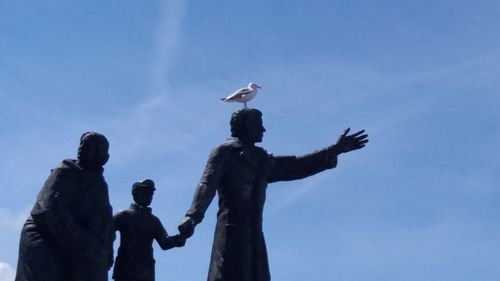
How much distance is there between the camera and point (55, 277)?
12289 millimetres

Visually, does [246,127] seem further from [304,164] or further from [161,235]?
[161,235]

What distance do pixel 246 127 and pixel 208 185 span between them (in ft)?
3.94

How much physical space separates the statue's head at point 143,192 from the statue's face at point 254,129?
5.32 feet

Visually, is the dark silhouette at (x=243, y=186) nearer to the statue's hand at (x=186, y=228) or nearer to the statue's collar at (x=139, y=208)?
the statue's hand at (x=186, y=228)

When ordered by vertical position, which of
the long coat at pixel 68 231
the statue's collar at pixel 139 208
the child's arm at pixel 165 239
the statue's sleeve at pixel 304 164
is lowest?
the long coat at pixel 68 231

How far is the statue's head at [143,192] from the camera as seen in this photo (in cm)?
1460

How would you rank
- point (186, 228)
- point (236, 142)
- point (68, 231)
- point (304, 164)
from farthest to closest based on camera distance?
point (304, 164), point (236, 142), point (186, 228), point (68, 231)

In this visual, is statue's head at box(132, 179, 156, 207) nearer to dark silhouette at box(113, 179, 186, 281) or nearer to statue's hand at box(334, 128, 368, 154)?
dark silhouette at box(113, 179, 186, 281)

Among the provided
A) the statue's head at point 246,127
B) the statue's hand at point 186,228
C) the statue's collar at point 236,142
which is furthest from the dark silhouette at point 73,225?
the statue's head at point 246,127

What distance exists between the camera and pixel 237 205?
14.7m

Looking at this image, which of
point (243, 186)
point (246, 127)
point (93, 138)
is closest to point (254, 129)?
point (246, 127)

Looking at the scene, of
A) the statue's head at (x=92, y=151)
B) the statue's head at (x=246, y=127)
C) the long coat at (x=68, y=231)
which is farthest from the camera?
the statue's head at (x=246, y=127)

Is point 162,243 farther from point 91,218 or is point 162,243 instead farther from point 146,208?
point 91,218

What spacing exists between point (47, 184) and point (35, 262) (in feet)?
3.42
